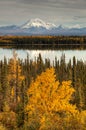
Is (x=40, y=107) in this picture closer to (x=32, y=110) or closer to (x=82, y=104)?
(x=32, y=110)

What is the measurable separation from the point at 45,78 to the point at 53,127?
2540cm

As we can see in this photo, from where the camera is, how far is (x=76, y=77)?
142 m

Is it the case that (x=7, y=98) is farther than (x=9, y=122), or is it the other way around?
(x=7, y=98)

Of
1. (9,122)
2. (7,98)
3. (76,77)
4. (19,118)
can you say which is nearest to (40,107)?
(19,118)

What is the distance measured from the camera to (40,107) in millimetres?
63719

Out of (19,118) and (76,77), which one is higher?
(76,77)

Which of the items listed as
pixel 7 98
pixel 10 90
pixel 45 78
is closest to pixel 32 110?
pixel 45 78

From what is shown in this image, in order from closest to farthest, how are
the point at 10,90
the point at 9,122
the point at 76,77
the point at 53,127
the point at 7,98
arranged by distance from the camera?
the point at 53,127 → the point at 9,122 → the point at 7,98 → the point at 10,90 → the point at 76,77

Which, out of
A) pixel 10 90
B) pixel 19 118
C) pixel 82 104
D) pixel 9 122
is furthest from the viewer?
pixel 10 90

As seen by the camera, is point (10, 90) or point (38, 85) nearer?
point (38, 85)

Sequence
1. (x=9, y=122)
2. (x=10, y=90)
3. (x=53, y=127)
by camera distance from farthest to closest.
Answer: (x=10, y=90), (x=9, y=122), (x=53, y=127)

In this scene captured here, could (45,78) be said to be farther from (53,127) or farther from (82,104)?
(82,104)

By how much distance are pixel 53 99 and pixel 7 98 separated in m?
46.7

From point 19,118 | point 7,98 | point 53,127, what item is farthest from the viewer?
point 7,98
